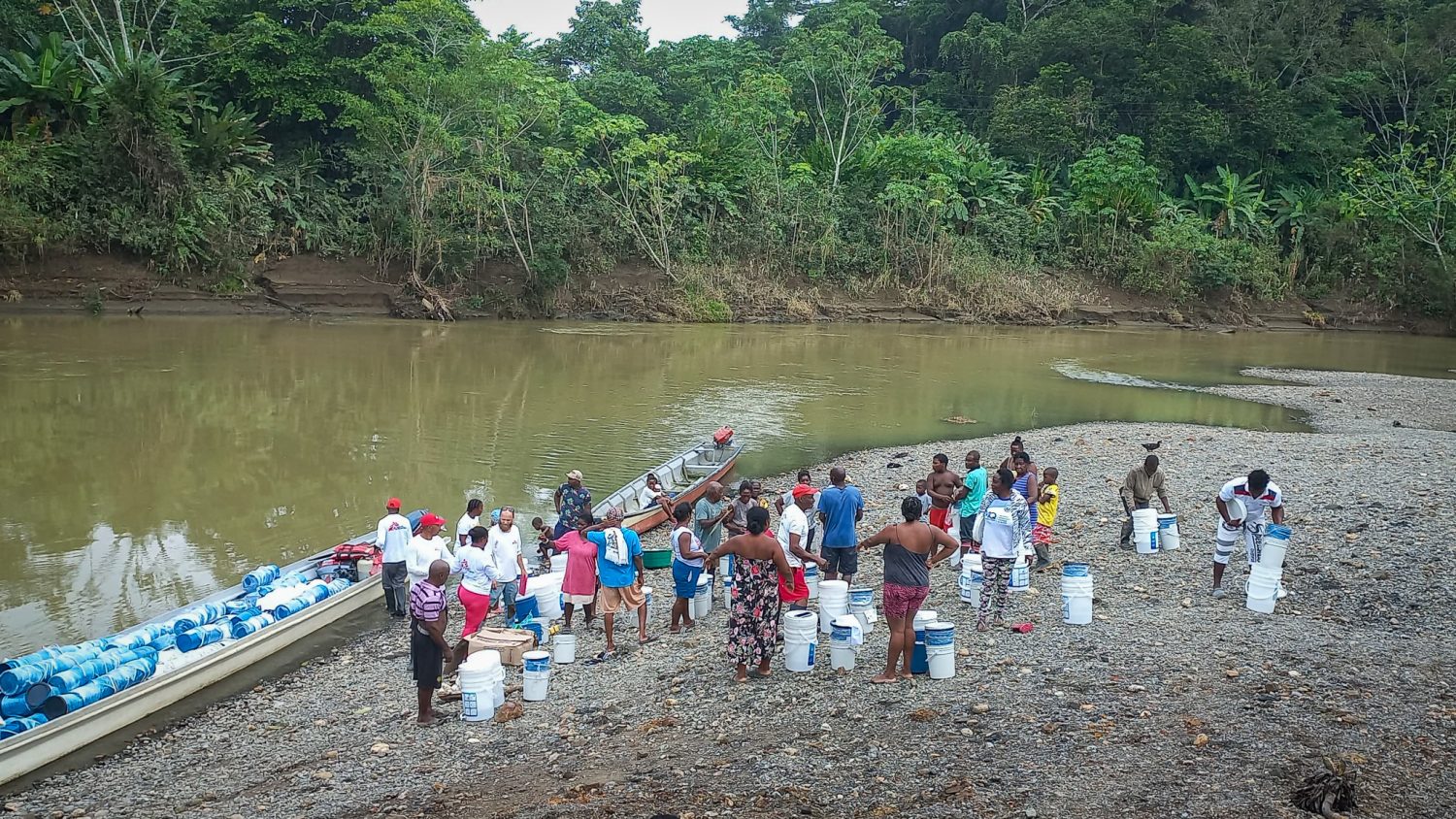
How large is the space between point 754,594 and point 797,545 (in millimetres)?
1339

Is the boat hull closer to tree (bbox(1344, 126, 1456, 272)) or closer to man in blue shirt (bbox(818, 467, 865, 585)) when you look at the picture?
man in blue shirt (bbox(818, 467, 865, 585))

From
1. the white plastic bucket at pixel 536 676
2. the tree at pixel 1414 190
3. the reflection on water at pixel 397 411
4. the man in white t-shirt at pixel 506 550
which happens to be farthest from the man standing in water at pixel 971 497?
the tree at pixel 1414 190

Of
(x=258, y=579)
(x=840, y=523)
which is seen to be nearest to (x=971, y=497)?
(x=840, y=523)

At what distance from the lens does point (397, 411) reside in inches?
971

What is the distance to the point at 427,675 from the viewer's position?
27.2ft

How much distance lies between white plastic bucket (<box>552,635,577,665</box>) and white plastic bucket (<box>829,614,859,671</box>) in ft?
8.37

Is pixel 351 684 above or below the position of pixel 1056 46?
below

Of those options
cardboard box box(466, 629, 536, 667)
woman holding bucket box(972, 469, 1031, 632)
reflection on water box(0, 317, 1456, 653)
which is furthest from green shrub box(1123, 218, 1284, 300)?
cardboard box box(466, 629, 536, 667)

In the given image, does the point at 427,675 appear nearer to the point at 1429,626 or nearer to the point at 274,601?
the point at 274,601

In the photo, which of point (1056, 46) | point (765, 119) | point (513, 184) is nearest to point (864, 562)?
point (513, 184)

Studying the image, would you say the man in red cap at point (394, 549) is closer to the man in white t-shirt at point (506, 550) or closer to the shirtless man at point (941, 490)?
the man in white t-shirt at point (506, 550)

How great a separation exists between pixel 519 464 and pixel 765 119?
1290 inches

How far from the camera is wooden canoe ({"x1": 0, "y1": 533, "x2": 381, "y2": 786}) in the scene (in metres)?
8.06

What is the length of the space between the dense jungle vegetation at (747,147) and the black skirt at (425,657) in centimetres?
3625
